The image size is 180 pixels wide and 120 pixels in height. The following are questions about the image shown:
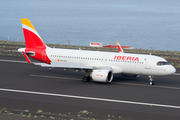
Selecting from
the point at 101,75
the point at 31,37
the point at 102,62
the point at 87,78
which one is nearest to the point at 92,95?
the point at 101,75

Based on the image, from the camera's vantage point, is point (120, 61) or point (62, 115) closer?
point (62, 115)

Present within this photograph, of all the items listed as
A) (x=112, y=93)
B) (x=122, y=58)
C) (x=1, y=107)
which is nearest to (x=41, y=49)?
(x=122, y=58)

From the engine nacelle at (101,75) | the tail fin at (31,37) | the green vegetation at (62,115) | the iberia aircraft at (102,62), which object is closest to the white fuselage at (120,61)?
the iberia aircraft at (102,62)

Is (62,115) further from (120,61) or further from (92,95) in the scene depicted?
(120,61)

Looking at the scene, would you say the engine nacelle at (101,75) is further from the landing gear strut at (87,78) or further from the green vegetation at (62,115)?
the green vegetation at (62,115)

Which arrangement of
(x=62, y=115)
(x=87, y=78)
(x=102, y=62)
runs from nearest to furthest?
(x=62, y=115) → (x=87, y=78) → (x=102, y=62)

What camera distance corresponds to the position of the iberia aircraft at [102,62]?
110 ft

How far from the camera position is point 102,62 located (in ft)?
118

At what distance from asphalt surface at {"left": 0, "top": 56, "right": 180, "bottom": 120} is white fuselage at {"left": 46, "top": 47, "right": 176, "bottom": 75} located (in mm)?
1793

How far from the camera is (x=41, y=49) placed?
39.3 m

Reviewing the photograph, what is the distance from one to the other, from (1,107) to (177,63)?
37.2 m

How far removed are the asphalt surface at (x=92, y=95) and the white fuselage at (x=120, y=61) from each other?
70.6 inches

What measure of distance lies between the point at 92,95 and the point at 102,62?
8.20 metres

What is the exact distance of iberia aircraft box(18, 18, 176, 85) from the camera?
1324 inches
